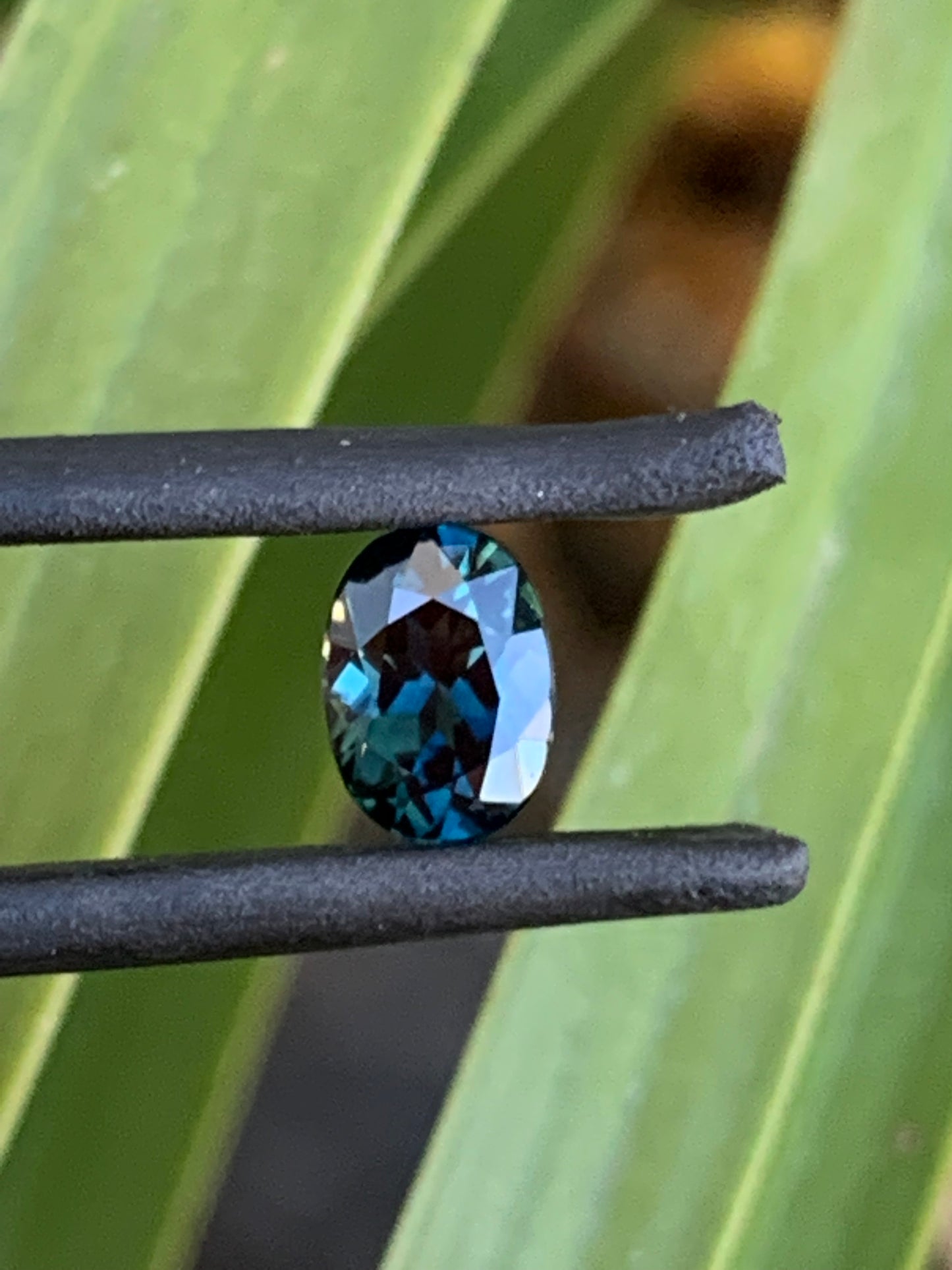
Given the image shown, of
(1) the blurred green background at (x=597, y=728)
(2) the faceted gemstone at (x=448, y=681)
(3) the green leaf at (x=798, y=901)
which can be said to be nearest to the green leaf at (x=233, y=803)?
(1) the blurred green background at (x=597, y=728)

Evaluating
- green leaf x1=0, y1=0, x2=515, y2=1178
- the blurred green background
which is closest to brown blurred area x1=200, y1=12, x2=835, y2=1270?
the blurred green background

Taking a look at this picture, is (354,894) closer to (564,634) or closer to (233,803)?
(233,803)

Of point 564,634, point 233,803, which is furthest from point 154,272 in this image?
point 564,634

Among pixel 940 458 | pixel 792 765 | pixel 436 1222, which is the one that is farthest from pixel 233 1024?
pixel 940 458

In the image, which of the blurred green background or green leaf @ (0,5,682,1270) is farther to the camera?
green leaf @ (0,5,682,1270)

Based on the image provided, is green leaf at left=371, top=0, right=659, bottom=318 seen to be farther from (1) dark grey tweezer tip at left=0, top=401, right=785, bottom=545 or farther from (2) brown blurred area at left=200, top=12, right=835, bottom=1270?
(1) dark grey tweezer tip at left=0, top=401, right=785, bottom=545

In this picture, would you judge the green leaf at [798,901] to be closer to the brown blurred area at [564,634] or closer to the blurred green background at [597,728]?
the blurred green background at [597,728]
